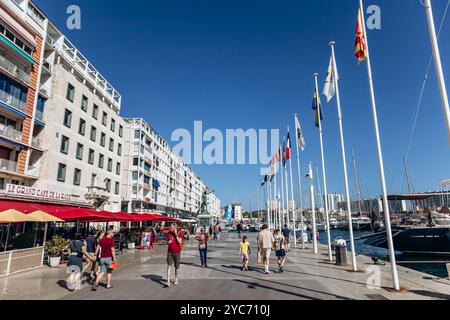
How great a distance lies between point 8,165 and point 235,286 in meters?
22.0

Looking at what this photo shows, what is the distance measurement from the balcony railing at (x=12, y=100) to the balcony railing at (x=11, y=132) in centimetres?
194

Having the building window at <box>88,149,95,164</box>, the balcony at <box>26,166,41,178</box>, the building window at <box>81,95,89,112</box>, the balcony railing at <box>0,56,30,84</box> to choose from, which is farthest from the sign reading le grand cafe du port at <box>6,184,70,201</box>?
the building window at <box>81,95,89,112</box>

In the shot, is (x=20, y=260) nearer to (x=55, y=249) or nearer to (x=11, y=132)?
(x=55, y=249)

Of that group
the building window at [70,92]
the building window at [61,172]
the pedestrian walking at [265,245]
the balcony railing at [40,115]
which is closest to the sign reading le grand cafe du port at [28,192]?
the building window at [61,172]

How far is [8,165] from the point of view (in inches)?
879

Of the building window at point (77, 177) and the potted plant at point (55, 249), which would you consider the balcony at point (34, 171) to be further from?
the potted plant at point (55, 249)

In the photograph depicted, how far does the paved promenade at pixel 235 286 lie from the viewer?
794 centimetres

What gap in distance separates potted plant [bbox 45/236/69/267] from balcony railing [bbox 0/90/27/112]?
14.2 metres

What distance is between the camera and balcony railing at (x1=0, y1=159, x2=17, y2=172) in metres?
21.7

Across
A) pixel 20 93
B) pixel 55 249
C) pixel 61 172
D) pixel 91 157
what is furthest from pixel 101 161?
pixel 55 249

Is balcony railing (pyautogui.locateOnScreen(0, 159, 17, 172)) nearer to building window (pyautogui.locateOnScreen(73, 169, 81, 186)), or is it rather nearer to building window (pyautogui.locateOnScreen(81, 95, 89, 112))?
building window (pyautogui.locateOnScreen(73, 169, 81, 186))

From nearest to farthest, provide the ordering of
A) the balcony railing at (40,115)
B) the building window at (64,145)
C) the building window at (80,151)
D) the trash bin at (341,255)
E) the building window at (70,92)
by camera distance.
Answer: the trash bin at (341,255)
the balcony railing at (40,115)
the building window at (64,145)
the building window at (70,92)
the building window at (80,151)
